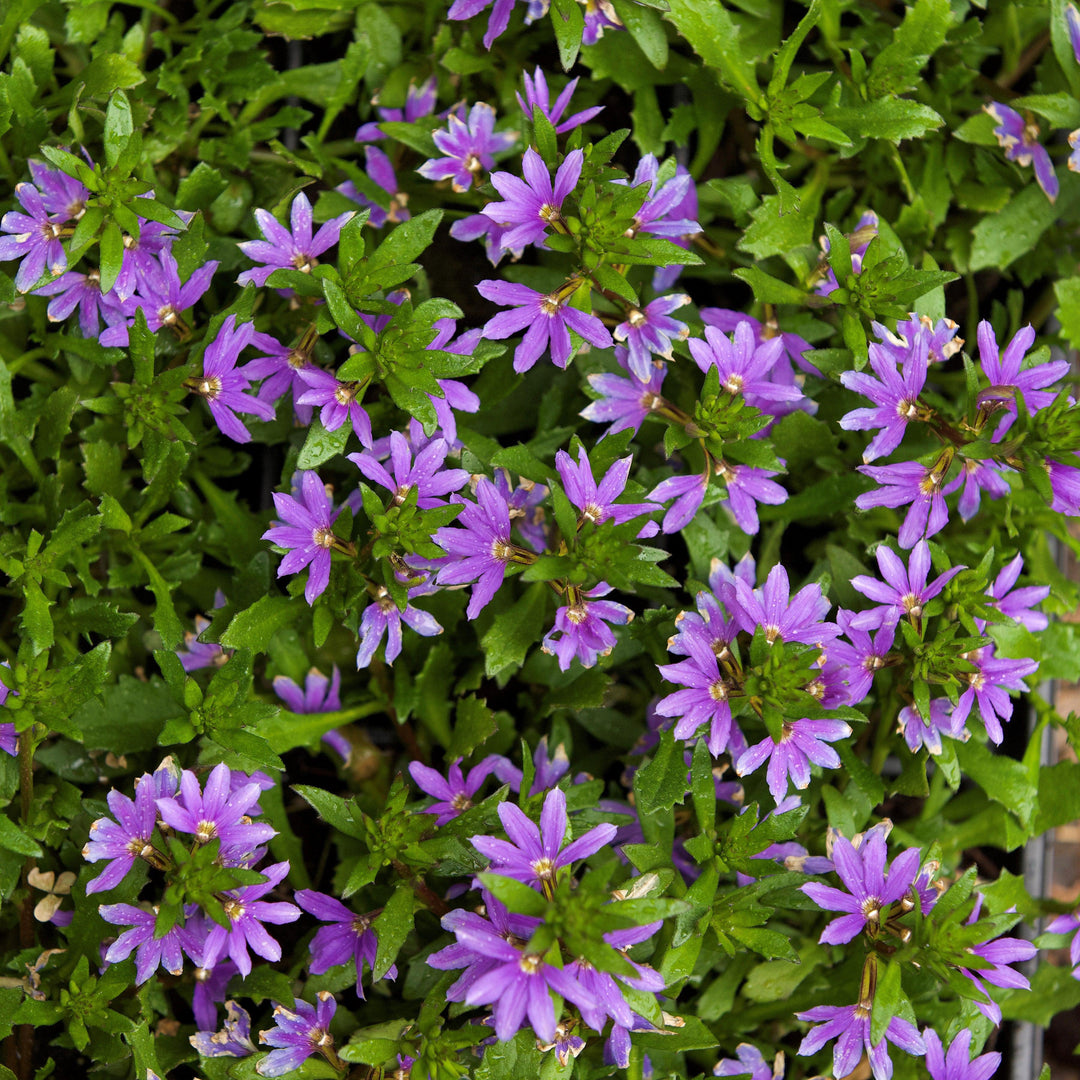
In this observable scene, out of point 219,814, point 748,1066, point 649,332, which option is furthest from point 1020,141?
point 219,814

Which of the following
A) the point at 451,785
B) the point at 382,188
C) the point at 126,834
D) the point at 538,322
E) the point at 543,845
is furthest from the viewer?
the point at 382,188

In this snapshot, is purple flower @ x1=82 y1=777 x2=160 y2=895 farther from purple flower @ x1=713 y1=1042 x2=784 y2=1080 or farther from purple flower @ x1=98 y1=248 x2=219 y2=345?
purple flower @ x1=713 y1=1042 x2=784 y2=1080

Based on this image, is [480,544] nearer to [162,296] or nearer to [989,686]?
[162,296]

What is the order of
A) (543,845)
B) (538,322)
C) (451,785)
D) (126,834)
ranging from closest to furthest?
(543,845)
(126,834)
(538,322)
(451,785)

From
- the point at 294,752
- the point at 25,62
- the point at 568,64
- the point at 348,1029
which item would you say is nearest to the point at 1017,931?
the point at 348,1029

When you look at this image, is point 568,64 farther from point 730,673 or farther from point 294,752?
point 294,752

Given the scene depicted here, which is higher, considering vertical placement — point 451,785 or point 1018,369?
point 1018,369

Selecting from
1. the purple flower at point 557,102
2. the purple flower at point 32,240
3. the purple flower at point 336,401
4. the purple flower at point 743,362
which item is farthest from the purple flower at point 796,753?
the purple flower at point 32,240
